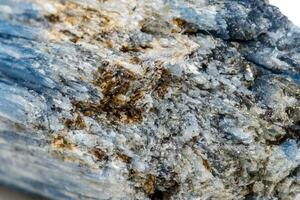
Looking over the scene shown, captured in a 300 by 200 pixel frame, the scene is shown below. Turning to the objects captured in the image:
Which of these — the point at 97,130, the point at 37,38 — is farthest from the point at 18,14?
the point at 97,130

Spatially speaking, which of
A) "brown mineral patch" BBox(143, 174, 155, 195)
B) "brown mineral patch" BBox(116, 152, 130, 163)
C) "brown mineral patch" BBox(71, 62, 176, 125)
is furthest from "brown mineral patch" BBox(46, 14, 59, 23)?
"brown mineral patch" BBox(143, 174, 155, 195)

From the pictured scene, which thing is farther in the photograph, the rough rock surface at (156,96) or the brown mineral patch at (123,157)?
the brown mineral patch at (123,157)

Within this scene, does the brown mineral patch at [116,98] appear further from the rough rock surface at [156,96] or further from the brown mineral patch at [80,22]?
the brown mineral patch at [80,22]

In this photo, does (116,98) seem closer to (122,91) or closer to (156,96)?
(122,91)

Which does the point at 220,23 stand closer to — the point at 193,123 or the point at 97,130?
the point at 193,123

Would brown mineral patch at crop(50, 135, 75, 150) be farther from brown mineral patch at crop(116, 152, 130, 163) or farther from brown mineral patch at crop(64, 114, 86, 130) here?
brown mineral patch at crop(116, 152, 130, 163)

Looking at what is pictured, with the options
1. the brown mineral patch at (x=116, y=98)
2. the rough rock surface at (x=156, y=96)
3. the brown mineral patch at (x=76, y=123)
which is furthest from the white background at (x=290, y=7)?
the brown mineral patch at (x=76, y=123)

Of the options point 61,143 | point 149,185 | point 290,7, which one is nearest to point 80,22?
point 61,143

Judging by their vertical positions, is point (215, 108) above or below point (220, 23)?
Result: below
